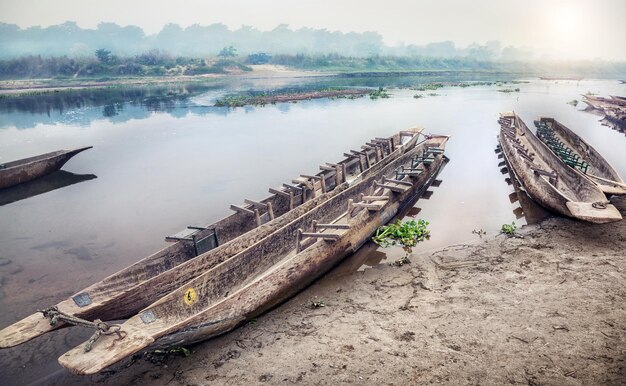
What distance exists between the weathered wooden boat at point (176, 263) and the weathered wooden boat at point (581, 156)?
23.8 ft

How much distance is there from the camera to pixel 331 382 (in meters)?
4.58

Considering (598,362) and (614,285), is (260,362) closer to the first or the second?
(598,362)

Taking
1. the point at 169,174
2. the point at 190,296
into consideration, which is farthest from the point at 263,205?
the point at 169,174

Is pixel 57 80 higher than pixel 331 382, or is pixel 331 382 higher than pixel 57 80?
pixel 57 80

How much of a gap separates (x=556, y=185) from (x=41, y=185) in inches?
783

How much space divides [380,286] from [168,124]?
77.8 ft

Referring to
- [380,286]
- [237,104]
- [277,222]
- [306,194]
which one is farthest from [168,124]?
[380,286]

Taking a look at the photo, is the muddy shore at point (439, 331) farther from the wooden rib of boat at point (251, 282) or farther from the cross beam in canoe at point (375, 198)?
the cross beam in canoe at point (375, 198)

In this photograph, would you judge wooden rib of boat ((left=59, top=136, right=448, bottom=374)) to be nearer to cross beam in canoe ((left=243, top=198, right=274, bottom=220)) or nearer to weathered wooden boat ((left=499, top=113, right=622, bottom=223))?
cross beam in canoe ((left=243, top=198, right=274, bottom=220))

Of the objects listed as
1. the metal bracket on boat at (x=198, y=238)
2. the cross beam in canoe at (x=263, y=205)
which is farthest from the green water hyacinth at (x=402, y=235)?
the metal bracket on boat at (x=198, y=238)

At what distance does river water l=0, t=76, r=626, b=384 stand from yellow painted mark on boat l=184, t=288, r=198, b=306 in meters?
2.25

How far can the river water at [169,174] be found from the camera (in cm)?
802

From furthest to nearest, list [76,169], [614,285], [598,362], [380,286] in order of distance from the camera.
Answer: [76,169], [380,286], [614,285], [598,362]

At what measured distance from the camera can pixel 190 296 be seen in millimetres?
5273
